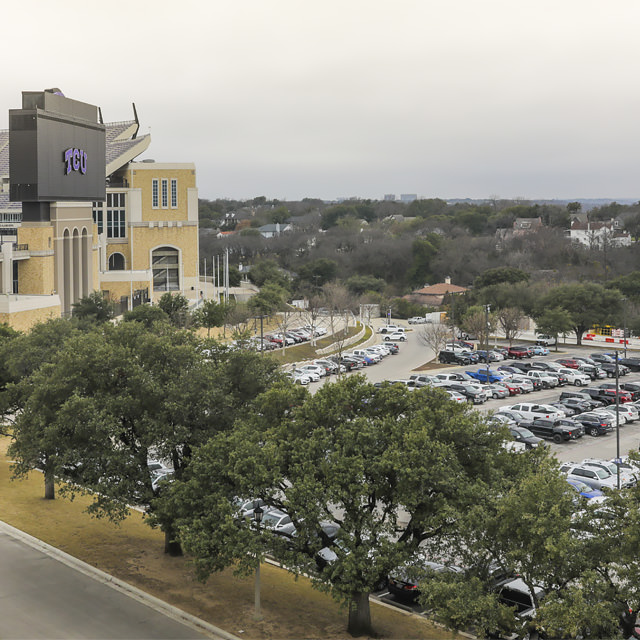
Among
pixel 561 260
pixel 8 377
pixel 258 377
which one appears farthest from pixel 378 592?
pixel 561 260

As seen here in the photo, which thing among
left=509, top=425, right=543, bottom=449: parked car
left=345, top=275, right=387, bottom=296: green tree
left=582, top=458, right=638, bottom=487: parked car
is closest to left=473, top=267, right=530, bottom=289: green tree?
left=345, top=275, right=387, bottom=296: green tree

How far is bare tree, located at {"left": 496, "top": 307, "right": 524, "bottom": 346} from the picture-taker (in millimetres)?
66562

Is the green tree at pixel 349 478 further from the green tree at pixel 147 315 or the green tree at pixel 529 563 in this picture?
the green tree at pixel 147 315

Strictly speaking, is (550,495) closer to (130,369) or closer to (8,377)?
(130,369)

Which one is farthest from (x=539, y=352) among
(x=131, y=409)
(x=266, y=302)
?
(x=131, y=409)

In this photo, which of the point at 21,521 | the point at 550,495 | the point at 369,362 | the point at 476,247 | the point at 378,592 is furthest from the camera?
the point at 476,247

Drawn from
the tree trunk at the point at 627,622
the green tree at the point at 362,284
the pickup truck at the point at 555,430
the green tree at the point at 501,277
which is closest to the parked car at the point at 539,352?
the green tree at the point at 501,277

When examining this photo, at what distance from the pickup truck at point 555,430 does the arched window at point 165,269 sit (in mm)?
51132

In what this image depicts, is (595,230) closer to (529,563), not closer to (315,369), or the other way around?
(315,369)

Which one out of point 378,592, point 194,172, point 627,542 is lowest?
point 378,592

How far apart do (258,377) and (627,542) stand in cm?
1048

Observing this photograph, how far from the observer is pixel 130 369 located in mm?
20906

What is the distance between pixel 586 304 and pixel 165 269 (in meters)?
39.6

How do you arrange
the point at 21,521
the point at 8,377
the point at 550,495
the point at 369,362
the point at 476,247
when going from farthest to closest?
the point at 476,247 → the point at 369,362 → the point at 8,377 → the point at 21,521 → the point at 550,495
